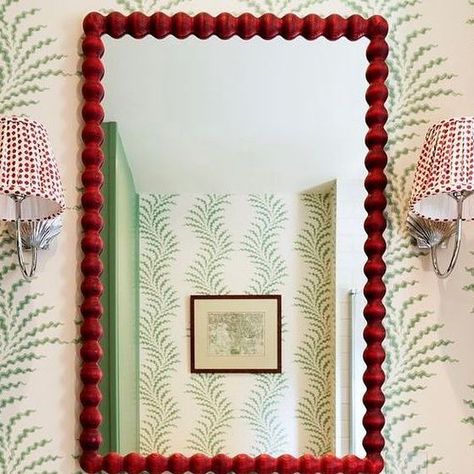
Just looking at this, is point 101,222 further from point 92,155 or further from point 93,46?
point 93,46

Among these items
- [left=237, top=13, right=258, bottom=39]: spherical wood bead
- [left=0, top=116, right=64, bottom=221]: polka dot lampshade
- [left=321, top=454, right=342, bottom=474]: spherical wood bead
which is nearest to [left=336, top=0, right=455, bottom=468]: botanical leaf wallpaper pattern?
[left=321, top=454, right=342, bottom=474]: spherical wood bead

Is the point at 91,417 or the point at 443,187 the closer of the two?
the point at 443,187

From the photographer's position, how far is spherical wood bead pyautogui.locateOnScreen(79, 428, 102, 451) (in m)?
1.50

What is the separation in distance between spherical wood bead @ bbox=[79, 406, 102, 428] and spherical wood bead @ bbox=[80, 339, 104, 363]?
10 cm

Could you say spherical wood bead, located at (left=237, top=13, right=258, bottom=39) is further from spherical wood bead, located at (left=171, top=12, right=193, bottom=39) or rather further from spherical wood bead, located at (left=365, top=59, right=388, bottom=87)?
spherical wood bead, located at (left=365, top=59, right=388, bottom=87)

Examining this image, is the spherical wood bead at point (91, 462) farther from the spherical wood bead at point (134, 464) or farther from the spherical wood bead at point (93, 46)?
the spherical wood bead at point (93, 46)

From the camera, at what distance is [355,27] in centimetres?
153

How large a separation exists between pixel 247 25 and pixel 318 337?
0.66 metres

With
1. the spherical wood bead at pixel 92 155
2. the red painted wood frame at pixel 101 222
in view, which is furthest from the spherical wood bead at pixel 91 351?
the spherical wood bead at pixel 92 155

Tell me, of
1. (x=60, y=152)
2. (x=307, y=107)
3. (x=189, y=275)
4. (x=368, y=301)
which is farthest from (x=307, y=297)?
(x=60, y=152)

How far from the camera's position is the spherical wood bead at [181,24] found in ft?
5.00

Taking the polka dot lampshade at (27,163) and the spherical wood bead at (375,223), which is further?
the spherical wood bead at (375,223)

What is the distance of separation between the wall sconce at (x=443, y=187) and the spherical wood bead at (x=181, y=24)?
0.53m

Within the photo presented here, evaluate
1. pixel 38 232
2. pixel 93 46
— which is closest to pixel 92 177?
pixel 38 232
